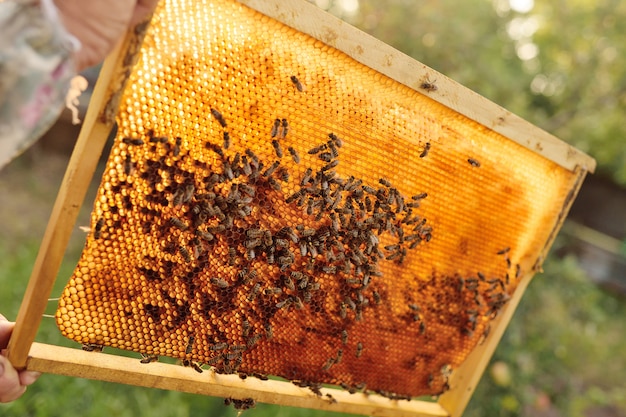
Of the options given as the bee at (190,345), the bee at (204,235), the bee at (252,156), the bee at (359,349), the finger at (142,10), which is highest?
the finger at (142,10)

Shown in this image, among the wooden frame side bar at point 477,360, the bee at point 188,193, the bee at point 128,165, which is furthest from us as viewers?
the wooden frame side bar at point 477,360

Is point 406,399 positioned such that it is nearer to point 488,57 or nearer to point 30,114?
point 30,114

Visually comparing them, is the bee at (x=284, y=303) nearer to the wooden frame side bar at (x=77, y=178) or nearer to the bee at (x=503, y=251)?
the wooden frame side bar at (x=77, y=178)

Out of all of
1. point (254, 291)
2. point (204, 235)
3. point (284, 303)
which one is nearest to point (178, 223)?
point (204, 235)

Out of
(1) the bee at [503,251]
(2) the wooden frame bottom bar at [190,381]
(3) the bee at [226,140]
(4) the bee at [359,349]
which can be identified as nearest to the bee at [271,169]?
(3) the bee at [226,140]

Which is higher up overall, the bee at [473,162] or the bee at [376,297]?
the bee at [473,162]

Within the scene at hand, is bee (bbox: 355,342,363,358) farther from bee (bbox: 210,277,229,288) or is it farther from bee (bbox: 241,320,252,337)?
bee (bbox: 210,277,229,288)

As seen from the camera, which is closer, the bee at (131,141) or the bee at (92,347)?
the bee at (131,141)

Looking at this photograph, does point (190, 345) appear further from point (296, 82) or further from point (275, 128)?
point (296, 82)

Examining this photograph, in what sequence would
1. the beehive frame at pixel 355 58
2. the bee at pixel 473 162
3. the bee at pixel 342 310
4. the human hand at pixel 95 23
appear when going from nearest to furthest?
1. the human hand at pixel 95 23
2. the beehive frame at pixel 355 58
3. the bee at pixel 342 310
4. the bee at pixel 473 162
